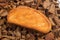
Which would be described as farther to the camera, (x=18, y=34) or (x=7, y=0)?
(x=7, y=0)

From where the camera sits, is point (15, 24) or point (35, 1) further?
point (35, 1)

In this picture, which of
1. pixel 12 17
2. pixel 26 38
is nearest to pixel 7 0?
pixel 12 17

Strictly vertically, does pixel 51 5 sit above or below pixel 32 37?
above

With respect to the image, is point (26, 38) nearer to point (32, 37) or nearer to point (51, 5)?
point (32, 37)

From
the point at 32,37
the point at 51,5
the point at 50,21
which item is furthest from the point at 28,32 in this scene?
the point at 51,5

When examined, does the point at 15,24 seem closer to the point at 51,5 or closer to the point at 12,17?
the point at 12,17

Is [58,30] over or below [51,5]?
below
